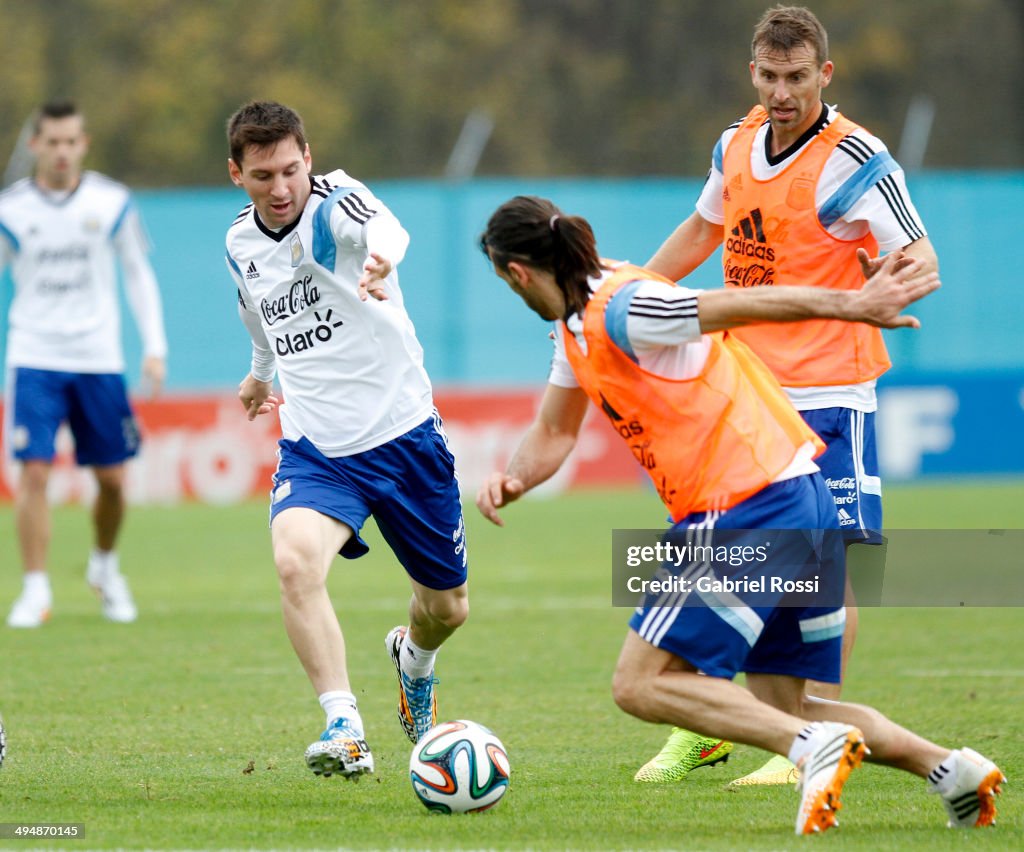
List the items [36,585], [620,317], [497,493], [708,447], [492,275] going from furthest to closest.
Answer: [492,275], [36,585], [497,493], [708,447], [620,317]

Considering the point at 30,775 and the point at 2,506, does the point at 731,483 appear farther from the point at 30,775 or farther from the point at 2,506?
the point at 2,506

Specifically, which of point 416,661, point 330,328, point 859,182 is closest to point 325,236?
point 330,328

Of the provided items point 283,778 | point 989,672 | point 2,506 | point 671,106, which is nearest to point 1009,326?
point 671,106

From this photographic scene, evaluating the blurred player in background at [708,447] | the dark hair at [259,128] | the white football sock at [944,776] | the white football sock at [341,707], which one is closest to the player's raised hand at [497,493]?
the blurred player in background at [708,447]

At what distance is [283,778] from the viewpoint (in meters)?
5.96

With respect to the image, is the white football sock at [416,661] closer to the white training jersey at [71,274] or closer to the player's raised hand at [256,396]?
the player's raised hand at [256,396]

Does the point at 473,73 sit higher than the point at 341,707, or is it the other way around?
the point at 473,73

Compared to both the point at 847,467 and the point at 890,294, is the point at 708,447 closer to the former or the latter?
the point at 890,294

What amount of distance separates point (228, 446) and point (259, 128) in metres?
13.4

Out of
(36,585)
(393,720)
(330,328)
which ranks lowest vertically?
(393,720)

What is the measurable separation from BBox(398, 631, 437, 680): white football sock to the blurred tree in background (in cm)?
2398

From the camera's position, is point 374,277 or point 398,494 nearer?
point 374,277

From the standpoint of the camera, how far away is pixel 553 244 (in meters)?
4.99

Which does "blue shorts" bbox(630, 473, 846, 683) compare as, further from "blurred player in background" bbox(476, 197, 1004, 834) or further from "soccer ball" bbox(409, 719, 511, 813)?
"soccer ball" bbox(409, 719, 511, 813)
